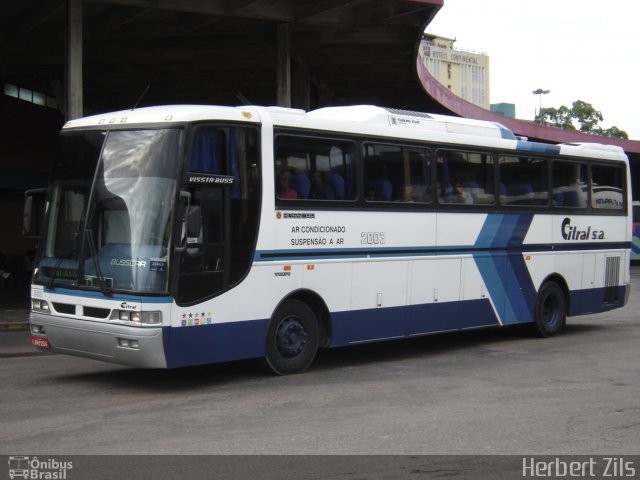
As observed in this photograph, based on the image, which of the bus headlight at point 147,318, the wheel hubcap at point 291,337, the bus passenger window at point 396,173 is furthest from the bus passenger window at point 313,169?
the bus headlight at point 147,318

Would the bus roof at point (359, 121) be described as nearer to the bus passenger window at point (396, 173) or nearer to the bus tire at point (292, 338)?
the bus passenger window at point (396, 173)

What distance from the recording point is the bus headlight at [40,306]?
9.98 meters

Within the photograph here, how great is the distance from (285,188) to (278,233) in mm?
562

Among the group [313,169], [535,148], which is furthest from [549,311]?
[313,169]

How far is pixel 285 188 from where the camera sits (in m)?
10.4

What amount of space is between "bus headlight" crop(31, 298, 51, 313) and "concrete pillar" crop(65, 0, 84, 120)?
380 inches

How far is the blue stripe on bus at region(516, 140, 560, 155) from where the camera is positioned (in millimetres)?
14164

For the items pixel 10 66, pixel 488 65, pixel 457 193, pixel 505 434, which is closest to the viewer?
pixel 505 434

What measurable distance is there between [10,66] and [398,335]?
2250 cm

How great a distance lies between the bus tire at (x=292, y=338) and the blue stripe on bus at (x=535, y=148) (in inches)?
209

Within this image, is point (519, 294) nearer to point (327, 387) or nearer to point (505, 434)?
point (327, 387)

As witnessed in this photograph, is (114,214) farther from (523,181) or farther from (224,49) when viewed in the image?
(224,49)

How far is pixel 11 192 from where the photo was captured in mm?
33688

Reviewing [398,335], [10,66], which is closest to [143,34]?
[10,66]
